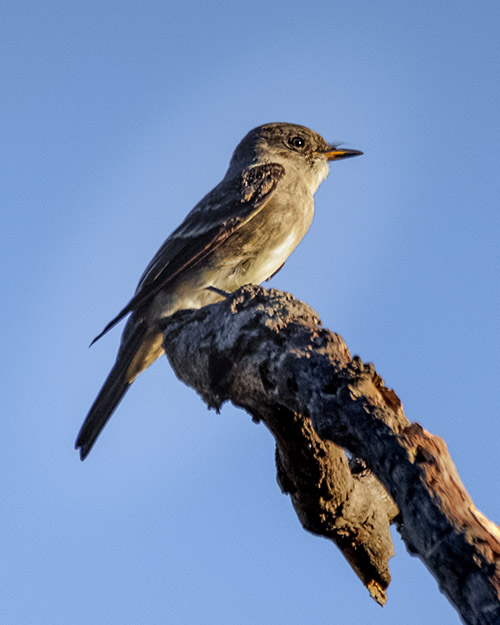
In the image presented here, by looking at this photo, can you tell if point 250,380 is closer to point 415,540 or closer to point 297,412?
point 297,412

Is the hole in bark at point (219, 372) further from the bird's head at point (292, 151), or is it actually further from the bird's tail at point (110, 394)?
the bird's head at point (292, 151)

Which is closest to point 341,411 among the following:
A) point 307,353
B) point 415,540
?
point 307,353

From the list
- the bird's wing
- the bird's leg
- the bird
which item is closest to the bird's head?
the bird

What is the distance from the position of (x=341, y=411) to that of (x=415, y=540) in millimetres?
623

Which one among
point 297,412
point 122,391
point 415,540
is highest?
point 122,391

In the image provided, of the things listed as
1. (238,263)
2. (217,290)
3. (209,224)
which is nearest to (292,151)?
(209,224)

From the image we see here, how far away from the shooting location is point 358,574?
427 centimetres

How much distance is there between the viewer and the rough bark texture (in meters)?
2.65

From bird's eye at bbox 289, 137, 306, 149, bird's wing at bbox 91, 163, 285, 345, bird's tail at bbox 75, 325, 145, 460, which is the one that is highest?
bird's eye at bbox 289, 137, 306, 149

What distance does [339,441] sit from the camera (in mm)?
3227

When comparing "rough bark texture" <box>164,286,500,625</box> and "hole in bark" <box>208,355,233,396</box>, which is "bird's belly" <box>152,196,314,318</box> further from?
"hole in bark" <box>208,355,233,396</box>

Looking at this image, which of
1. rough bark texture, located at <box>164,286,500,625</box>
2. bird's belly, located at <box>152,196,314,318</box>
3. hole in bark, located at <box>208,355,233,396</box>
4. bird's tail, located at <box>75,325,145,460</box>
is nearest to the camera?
rough bark texture, located at <box>164,286,500,625</box>

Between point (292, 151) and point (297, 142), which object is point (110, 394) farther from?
point (297, 142)

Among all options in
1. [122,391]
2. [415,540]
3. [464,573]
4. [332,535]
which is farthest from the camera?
[122,391]
